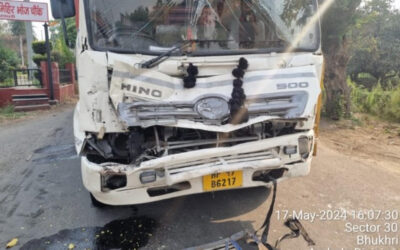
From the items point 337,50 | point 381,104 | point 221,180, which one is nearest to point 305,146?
point 221,180

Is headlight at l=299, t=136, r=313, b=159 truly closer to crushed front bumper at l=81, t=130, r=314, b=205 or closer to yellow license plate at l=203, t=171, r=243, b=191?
crushed front bumper at l=81, t=130, r=314, b=205

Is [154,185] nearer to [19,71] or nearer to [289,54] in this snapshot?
[289,54]

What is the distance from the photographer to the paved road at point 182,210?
3150 mm

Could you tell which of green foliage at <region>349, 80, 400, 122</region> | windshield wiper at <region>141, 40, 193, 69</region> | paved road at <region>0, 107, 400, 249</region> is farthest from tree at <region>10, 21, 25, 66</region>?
windshield wiper at <region>141, 40, 193, 69</region>

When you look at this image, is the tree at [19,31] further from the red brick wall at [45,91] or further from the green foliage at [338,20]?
the green foliage at [338,20]

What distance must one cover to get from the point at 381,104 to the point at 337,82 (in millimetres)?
2064

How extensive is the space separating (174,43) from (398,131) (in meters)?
6.67

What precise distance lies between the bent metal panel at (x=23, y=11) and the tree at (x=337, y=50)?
1084 cm

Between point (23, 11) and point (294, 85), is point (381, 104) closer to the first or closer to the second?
point (294, 85)

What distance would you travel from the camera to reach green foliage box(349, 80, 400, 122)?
29.2 feet

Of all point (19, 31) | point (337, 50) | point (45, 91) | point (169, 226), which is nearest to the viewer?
point (169, 226)

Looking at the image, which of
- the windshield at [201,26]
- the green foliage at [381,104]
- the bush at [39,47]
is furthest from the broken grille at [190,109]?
the bush at [39,47]

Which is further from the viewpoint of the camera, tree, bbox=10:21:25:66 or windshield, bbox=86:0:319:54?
tree, bbox=10:21:25:66

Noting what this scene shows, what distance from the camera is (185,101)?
9.42 feet
